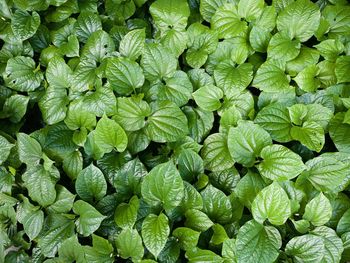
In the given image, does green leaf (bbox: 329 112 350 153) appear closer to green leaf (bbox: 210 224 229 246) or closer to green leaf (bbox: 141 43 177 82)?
green leaf (bbox: 210 224 229 246)

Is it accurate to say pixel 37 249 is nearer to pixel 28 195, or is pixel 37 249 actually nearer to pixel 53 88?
pixel 28 195

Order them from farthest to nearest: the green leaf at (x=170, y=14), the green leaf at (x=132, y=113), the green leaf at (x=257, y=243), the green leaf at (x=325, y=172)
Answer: the green leaf at (x=170, y=14) → the green leaf at (x=132, y=113) → the green leaf at (x=325, y=172) → the green leaf at (x=257, y=243)

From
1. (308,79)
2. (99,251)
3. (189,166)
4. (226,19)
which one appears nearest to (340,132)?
(308,79)

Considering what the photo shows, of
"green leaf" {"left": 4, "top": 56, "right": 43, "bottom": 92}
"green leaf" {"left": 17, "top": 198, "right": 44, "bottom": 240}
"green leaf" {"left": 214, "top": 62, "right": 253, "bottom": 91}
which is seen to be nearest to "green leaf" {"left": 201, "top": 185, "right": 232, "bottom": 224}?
"green leaf" {"left": 214, "top": 62, "right": 253, "bottom": 91}

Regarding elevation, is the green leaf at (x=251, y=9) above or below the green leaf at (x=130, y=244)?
above

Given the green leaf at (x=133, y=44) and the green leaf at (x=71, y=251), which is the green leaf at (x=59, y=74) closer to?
the green leaf at (x=133, y=44)

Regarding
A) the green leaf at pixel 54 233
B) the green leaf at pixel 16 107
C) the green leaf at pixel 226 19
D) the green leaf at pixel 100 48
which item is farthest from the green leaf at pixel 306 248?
the green leaf at pixel 16 107

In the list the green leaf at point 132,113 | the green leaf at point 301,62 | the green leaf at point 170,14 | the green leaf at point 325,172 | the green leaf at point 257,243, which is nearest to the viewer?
the green leaf at point 257,243
